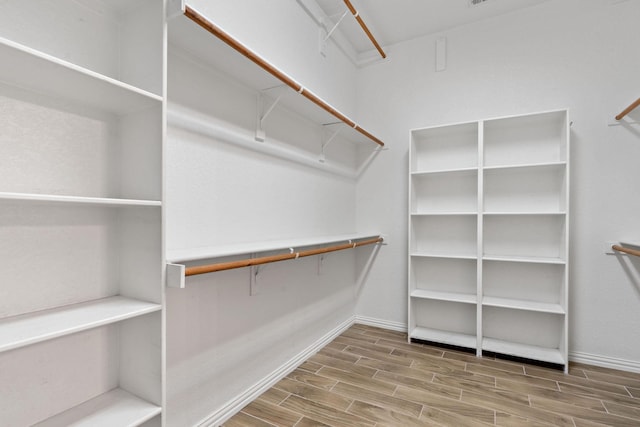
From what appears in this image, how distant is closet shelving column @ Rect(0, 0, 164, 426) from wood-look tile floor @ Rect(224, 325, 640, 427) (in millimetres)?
876

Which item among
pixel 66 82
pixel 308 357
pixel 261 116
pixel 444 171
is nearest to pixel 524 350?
pixel 444 171

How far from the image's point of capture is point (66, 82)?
3.15 feet

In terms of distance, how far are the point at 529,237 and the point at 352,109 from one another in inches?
80.6

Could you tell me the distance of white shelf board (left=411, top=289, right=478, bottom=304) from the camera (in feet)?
8.89

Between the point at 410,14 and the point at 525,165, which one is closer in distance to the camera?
the point at 525,165

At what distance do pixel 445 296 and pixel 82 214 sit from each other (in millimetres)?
2652

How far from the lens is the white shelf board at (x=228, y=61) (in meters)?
1.32

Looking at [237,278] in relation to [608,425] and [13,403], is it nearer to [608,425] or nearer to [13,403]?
[13,403]

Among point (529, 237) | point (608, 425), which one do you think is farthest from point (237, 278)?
point (529, 237)

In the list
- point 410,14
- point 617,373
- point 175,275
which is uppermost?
point 410,14

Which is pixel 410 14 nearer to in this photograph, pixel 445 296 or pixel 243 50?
pixel 243 50

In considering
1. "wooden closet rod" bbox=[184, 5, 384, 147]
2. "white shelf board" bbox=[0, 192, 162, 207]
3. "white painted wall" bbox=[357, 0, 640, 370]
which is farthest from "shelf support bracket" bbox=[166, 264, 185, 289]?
"white painted wall" bbox=[357, 0, 640, 370]

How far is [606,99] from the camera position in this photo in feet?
8.24

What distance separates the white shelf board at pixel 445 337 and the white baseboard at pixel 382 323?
0.22 m
